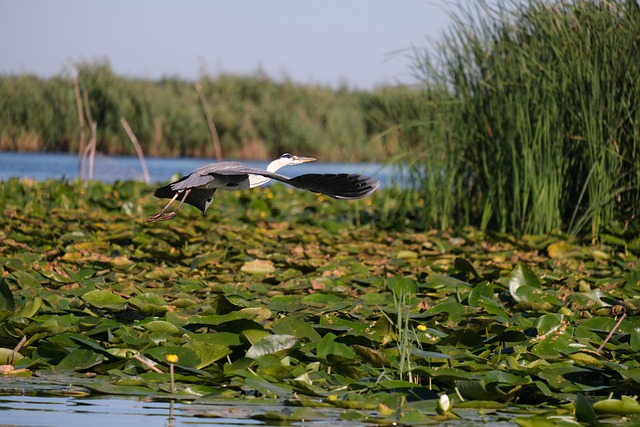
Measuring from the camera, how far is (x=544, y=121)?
7.15 m

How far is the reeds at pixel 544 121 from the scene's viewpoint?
7035mm

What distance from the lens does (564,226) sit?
292 inches

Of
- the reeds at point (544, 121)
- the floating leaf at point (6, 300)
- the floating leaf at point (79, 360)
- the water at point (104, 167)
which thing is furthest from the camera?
the water at point (104, 167)

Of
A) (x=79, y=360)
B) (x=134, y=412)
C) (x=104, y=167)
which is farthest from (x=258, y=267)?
(x=104, y=167)

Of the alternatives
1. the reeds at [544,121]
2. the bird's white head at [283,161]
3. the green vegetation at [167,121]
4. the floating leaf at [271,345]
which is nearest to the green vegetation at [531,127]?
the reeds at [544,121]

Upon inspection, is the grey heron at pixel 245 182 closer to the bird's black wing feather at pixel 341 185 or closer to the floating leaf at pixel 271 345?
the bird's black wing feather at pixel 341 185

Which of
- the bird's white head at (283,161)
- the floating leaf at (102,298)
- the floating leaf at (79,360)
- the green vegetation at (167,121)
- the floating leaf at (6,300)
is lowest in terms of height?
the floating leaf at (79,360)

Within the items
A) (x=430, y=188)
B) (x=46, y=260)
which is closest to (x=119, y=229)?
(x=46, y=260)

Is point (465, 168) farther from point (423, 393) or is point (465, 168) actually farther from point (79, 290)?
point (423, 393)

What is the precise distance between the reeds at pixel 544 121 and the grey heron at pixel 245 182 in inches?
139

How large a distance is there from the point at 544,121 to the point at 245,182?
13.5ft

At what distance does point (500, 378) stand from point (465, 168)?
488cm

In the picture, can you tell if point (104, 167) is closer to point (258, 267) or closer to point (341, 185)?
point (258, 267)

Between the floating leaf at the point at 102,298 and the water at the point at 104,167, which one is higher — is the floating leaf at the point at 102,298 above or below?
below
